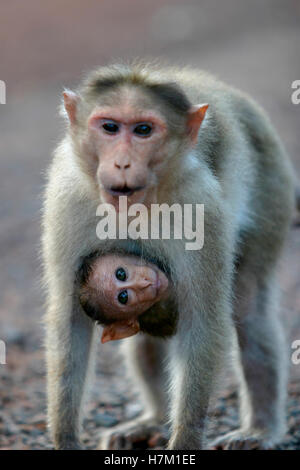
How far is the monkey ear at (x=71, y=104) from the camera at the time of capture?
4.81 meters

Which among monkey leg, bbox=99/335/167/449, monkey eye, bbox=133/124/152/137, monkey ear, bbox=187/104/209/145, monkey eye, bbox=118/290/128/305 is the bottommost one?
monkey leg, bbox=99/335/167/449

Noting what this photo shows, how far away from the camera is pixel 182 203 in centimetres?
475

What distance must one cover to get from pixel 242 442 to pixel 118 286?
180 centimetres

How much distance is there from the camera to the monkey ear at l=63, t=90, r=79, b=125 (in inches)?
189

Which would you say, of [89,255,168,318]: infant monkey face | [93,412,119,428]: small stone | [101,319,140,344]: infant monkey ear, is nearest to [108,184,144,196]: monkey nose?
[89,255,168,318]: infant monkey face

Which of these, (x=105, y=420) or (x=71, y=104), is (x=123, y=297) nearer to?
(x=71, y=104)

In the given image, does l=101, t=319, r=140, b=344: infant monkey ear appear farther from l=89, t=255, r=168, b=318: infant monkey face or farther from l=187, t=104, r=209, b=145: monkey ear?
l=187, t=104, r=209, b=145: monkey ear

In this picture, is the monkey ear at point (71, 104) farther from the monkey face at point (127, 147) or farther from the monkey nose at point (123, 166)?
the monkey nose at point (123, 166)

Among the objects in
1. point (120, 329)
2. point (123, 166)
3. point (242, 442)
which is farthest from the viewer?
point (242, 442)

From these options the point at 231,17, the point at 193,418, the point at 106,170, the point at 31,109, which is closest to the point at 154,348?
the point at 193,418

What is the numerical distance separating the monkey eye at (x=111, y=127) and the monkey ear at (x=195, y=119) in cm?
47

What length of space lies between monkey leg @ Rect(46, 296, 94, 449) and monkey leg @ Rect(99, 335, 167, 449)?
2.93 ft

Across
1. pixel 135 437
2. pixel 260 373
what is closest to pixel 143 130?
pixel 260 373
